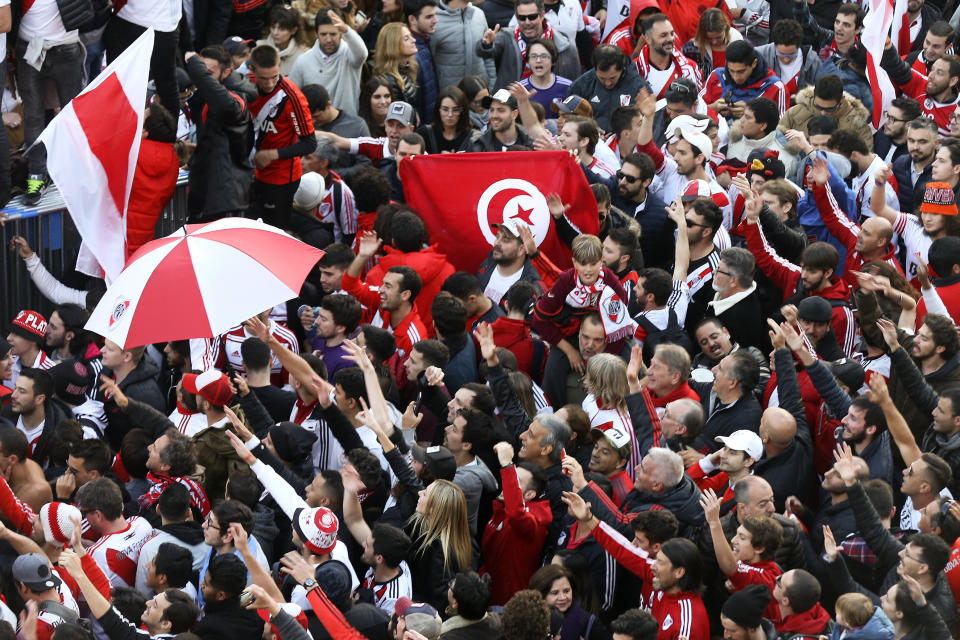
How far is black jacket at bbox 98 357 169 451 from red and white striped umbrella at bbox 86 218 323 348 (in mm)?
1062

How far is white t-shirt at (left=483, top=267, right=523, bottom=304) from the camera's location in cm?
1059

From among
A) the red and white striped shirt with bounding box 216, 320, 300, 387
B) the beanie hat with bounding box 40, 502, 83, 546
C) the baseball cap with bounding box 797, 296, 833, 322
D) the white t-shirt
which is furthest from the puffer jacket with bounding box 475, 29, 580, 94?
the beanie hat with bounding box 40, 502, 83, 546

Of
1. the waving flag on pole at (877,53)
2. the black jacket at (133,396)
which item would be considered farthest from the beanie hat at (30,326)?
the waving flag on pole at (877,53)

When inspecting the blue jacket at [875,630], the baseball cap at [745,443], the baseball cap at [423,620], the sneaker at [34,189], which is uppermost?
the blue jacket at [875,630]

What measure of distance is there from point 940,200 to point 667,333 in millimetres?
2530

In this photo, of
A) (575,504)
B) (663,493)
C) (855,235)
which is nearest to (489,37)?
(855,235)

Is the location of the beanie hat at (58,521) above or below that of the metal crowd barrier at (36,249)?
above

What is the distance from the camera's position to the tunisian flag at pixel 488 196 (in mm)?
11094

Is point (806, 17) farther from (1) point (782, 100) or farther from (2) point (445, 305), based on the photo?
(2) point (445, 305)

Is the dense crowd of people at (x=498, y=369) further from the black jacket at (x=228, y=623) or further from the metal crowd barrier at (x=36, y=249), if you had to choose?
the metal crowd barrier at (x=36, y=249)

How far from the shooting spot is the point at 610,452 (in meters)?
8.69

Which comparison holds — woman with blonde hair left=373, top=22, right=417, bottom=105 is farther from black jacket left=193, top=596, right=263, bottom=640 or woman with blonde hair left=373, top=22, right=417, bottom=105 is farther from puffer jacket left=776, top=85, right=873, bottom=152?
black jacket left=193, top=596, right=263, bottom=640

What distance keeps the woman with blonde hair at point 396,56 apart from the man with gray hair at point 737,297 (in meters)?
3.97

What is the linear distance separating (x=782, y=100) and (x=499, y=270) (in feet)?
13.6
